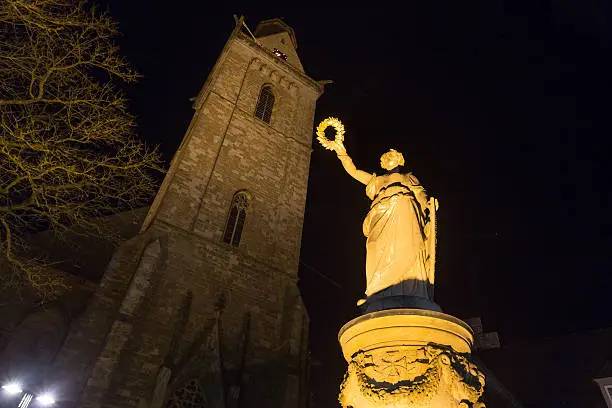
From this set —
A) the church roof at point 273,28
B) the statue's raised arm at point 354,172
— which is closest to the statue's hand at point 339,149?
the statue's raised arm at point 354,172

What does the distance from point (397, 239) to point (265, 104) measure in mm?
16545

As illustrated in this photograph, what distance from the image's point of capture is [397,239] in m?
4.30

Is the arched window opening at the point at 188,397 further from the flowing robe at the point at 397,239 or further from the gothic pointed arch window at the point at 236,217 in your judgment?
the flowing robe at the point at 397,239

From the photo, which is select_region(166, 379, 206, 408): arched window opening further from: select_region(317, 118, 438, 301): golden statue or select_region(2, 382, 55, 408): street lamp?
select_region(317, 118, 438, 301): golden statue

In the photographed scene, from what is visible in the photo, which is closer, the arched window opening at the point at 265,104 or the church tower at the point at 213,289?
the church tower at the point at 213,289

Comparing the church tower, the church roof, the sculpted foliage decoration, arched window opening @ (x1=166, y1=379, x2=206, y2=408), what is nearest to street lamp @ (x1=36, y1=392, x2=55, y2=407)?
the church tower

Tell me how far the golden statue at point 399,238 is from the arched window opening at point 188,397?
813cm

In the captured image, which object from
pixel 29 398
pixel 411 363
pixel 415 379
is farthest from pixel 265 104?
pixel 415 379

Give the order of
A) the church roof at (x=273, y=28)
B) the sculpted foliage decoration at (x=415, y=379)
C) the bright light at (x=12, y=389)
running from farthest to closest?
the church roof at (x=273, y=28), the bright light at (x=12, y=389), the sculpted foliage decoration at (x=415, y=379)

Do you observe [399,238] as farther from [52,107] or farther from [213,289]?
[213,289]

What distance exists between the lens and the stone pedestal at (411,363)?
3.18 metres

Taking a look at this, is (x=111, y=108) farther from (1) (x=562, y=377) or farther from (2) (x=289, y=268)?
(1) (x=562, y=377)

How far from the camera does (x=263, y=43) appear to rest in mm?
23312

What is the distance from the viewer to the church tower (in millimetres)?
9836
